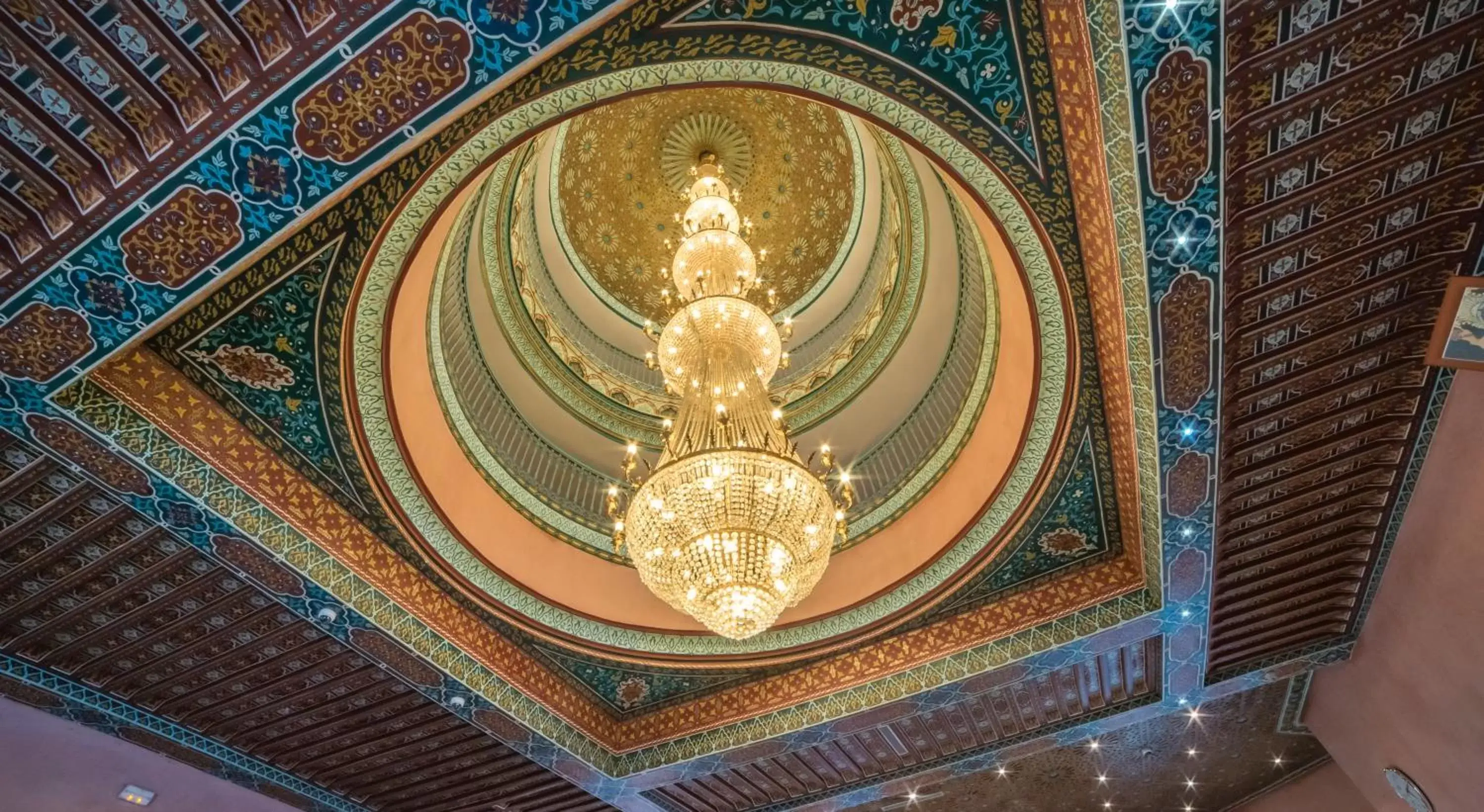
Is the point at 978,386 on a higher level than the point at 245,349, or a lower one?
higher

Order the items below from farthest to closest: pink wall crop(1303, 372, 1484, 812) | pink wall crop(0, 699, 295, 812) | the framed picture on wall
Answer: pink wall crop(0, 699, 295, 812)
pink wall crop(1303, 372, 1484, 812)
the framed picture on wall

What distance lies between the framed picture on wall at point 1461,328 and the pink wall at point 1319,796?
430 cm

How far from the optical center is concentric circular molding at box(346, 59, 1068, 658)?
Result: 117 inches

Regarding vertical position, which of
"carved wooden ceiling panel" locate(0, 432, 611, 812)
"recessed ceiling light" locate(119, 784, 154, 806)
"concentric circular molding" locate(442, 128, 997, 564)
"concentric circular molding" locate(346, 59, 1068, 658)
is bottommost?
"recessed ceiling light" locate(119, 784, 154, 806)

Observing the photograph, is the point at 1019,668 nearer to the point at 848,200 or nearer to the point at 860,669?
the point at 860,669

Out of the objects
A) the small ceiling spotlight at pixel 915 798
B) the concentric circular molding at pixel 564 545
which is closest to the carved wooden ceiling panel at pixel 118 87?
the concentric circular molding at pixel 564 545

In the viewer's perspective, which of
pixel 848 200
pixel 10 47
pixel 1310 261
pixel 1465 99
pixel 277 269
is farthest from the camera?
pixel 848 200

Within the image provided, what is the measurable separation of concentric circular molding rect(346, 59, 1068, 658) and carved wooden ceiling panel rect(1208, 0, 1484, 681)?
884mm

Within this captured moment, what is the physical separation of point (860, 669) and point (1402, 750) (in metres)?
3.17

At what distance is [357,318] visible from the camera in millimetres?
3709

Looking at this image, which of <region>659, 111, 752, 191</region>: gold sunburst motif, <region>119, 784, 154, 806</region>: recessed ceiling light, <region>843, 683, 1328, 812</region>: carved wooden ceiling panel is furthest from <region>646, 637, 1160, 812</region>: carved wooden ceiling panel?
<region>659, 111, 752, 191</region>: gold sunburst motif

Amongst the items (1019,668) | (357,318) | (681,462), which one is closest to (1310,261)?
(681,462)

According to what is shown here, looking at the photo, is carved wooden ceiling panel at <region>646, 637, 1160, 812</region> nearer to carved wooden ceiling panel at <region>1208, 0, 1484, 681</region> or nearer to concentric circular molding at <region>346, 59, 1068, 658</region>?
concentric circular molding at <region>346, 59, 1068, 658</region>

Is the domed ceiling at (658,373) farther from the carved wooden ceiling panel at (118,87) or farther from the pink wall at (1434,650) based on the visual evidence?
the pink wall at (1434,650)
